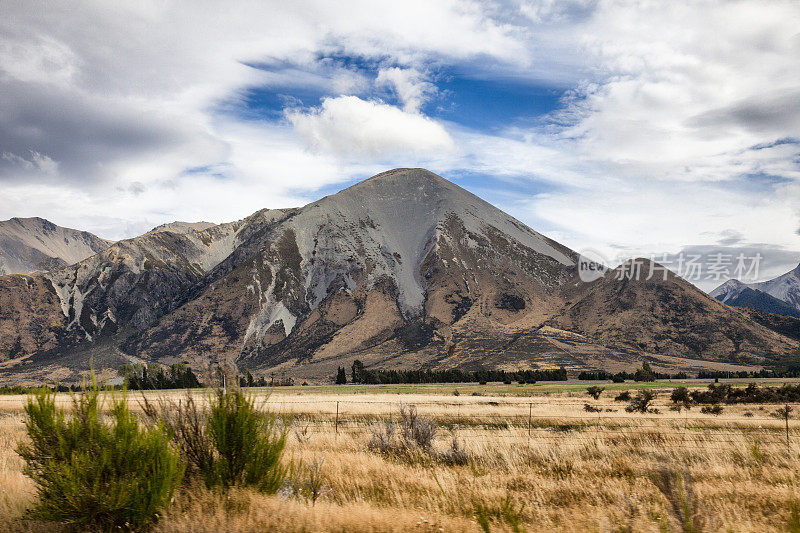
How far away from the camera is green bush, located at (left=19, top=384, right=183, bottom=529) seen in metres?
6.90

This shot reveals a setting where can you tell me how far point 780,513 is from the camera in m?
8.21

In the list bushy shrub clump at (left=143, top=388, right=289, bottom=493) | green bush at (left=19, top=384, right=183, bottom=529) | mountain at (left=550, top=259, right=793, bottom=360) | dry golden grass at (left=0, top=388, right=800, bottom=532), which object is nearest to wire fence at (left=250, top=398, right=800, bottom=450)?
dry golden grass at (left=0, top=388, right=800, bottom=532)

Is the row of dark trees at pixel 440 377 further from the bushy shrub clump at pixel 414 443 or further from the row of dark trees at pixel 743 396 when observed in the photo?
the bushy shrub clump at pixel 414 443

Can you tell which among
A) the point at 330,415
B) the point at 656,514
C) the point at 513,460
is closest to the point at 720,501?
the point at 656,514

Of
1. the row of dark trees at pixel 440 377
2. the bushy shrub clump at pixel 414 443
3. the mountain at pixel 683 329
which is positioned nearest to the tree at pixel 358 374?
the row of dark trees at pixel 440 377

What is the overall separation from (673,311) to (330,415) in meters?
193

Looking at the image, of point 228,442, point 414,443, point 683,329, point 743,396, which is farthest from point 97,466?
point 683,329

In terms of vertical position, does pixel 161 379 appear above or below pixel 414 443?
below

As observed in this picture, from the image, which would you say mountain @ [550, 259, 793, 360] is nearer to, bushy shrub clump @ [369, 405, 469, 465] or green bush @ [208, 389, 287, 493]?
bushy shrub clump @ [369, 405, 469, 465]

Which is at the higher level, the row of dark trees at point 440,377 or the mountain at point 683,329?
the mountain at point 683,329

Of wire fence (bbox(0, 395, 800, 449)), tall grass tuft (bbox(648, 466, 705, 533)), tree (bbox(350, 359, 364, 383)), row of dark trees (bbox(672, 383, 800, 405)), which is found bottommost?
tree (bbox(350, 359, 364, 383))

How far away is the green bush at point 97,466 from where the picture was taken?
272 inches

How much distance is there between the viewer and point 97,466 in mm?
7055

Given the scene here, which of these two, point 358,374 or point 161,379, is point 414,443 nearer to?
point 161,379
